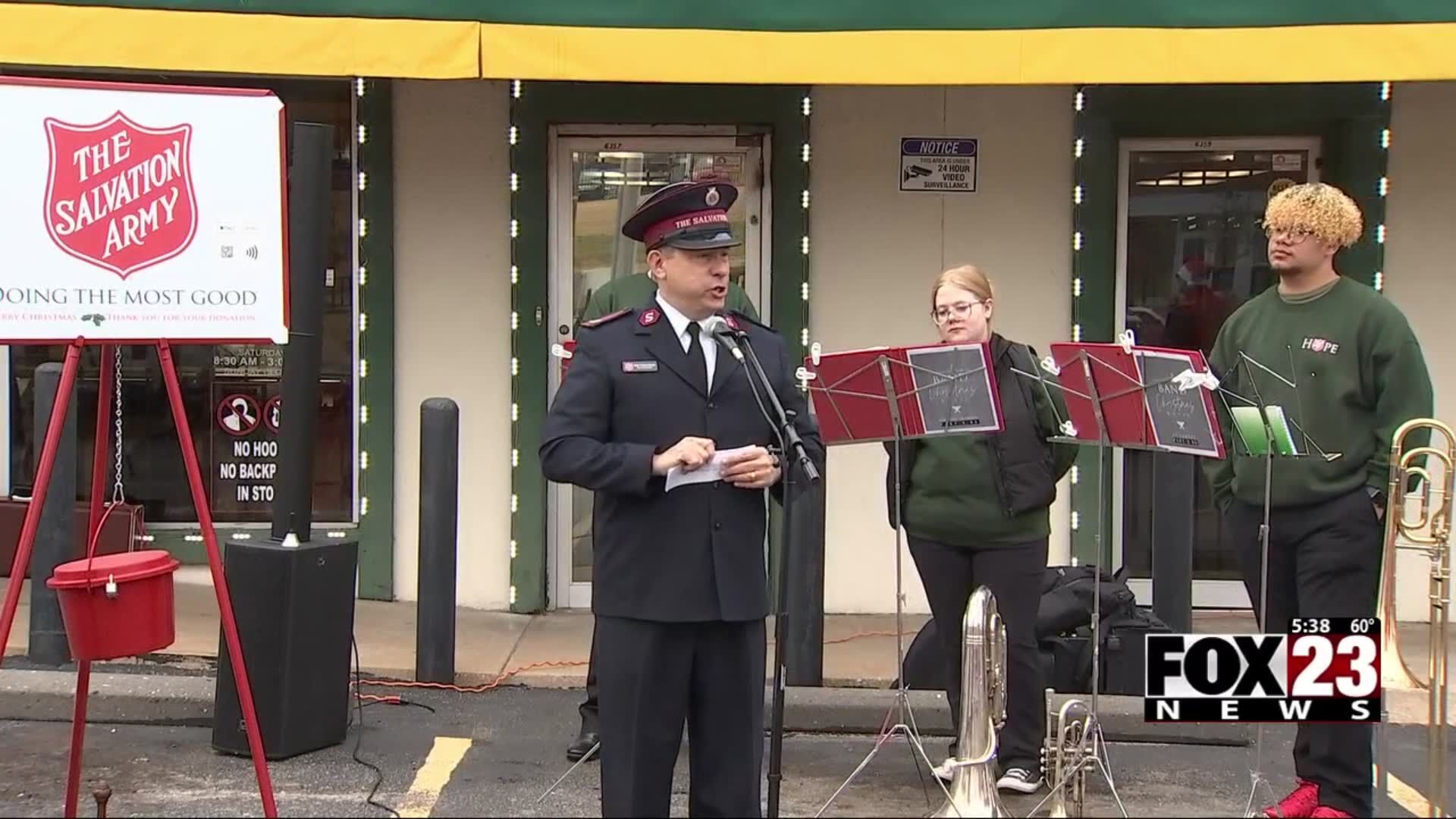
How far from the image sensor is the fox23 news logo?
3.95 m

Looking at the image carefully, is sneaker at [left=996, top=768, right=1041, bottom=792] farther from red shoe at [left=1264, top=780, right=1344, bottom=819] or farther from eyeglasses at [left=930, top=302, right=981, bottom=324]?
→ eyeglasses at [left=930, top=302, right=981, bottom=324]

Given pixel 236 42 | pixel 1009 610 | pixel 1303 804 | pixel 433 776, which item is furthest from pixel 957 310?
pixel 236 42

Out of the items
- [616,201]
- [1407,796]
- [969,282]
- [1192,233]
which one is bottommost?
[1407,796]

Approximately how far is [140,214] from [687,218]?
1.72 meters

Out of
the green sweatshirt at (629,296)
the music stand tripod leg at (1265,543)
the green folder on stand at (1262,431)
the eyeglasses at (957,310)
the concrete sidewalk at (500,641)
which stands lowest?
the concrete sidewalk at (500,641)

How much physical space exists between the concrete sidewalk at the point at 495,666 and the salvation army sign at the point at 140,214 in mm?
2132

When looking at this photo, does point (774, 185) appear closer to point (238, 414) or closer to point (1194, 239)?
point (1194, 239)

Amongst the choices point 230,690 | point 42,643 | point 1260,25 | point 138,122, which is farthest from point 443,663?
point 1260,25

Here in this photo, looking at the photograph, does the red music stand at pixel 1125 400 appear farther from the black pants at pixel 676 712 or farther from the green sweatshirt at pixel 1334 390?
the black pants at pixel 676 712

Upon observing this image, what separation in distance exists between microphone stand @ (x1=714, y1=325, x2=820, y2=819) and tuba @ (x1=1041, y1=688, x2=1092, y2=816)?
0.97 meters

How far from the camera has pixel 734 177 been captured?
7.43 meters

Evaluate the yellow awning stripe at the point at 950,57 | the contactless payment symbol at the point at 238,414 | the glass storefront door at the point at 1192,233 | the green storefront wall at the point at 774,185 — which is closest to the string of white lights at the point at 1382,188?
the green storefront wall at the point at 774,185

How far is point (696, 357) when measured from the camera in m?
3.67

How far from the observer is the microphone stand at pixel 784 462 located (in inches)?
139
